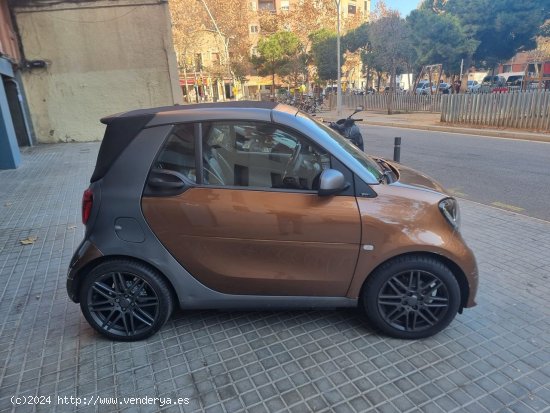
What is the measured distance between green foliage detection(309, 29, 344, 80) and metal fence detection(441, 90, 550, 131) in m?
20.4

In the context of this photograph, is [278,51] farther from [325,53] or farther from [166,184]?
[166,184]

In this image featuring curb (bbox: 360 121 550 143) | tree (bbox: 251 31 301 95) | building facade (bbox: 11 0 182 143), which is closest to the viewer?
curb (bbox: 360 121 550 143)

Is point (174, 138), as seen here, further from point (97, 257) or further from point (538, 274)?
point (538, 274)

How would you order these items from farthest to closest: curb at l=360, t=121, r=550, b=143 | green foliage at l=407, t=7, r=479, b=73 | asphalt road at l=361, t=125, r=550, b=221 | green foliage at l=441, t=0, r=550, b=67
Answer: green foliage at l=441, t=0, r=550, b=67, green foliage at l=407, t=7, r=479, b=73, curb at l=360, t=121, r=550, b=143, asphalt road at l=361, t=125, r=550, b=221

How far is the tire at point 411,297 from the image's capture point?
8.95ft

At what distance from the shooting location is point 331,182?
2541 millimetres

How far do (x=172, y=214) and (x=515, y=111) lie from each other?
49.8 feet

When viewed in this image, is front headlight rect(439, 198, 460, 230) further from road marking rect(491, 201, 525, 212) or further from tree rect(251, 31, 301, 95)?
tree rect(251, 31, 301, 95)

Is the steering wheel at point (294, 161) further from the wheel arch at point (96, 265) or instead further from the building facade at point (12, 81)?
the building facade at point (12, 81)

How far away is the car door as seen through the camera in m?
2.66

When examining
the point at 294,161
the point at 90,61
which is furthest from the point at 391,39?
the point at 294,161

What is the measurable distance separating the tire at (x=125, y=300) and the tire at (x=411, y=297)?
1.54 meters

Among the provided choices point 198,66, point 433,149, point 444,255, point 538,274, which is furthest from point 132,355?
point 198,66

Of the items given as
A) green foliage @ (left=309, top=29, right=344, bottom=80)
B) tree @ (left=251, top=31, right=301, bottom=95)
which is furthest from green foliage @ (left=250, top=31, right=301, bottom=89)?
green foliage @ (left=309, top=29, right=344, bottom=80)
